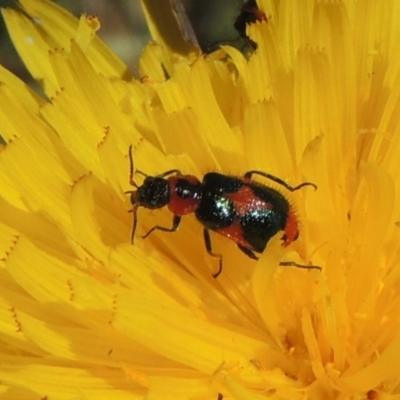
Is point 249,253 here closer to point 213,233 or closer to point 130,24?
point 213,233

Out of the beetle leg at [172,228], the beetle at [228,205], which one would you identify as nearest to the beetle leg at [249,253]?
the beetle at [228,205]

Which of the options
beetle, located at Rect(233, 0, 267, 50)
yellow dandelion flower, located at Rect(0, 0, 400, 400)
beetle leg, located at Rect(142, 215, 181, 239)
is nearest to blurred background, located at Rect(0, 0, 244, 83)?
beetle, located at Rect(233, 0, 267, 50)

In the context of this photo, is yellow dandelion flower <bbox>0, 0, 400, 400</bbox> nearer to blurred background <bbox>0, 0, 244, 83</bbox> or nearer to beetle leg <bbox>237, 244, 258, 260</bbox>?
beetle leg <bbox>237, 244, 258, 260</bbox>

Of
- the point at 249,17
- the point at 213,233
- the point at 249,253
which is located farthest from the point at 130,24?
the point at 249,253

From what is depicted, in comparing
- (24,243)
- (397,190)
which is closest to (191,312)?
(24,243)

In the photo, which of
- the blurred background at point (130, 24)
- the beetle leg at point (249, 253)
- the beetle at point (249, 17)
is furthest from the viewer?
the blurred background at point (130, 24)

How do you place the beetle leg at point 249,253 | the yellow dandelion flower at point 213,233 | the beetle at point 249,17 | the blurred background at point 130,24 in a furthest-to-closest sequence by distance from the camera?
the blurred background at point 130,24, the beetle at point 249,17, the beetle leg at point 249,253, the yellow dandelion flower at point 213,233

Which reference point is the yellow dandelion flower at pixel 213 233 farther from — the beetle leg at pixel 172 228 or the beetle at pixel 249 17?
the beetle at pixel 249 17
